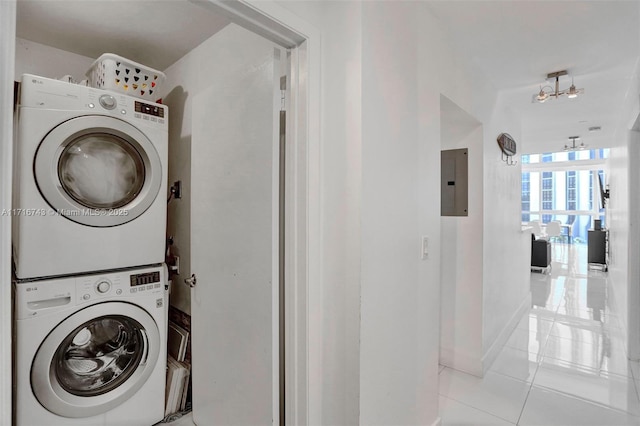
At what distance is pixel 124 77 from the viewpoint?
1994mm

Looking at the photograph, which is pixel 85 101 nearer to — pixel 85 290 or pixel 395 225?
pixel 85 290

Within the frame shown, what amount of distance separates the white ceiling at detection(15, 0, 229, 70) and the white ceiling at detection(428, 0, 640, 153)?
1.42m

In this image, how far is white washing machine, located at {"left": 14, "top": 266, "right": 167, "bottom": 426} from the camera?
158 centimetres

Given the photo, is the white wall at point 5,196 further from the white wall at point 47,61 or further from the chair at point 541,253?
the chair at point 541,253

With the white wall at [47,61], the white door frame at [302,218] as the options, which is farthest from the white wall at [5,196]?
the white wall at [47,61]

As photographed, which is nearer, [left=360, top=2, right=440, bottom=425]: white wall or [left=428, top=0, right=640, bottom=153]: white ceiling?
[left=360, top=2, right=440, bottom=425]: white wall

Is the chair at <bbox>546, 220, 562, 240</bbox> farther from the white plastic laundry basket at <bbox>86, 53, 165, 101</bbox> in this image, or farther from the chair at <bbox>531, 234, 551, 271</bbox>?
the white plastic laundry basket at <bbox>86, 53, 165, 101</bbox>

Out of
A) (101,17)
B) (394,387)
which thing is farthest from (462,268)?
(101,17)

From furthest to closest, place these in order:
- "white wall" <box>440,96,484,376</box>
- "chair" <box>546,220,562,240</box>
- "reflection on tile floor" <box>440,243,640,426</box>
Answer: "chair" <box>546,220,562,240</box> < "white wall" <box>440,96,484,376</box> < "reflection on tile floor" <box>440,243,640,426</box>

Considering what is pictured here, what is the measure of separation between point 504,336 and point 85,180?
11.8 ft

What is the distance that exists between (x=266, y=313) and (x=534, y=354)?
8.98ft

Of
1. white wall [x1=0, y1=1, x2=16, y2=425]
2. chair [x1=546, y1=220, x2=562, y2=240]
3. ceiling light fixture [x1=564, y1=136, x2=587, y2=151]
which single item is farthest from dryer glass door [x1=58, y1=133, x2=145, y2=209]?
chair [x1=546, y1=220, x2=562, y2=240]

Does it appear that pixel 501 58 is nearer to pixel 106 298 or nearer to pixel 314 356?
pixel 314 356

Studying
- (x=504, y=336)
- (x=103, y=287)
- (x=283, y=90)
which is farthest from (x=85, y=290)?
(x=504, y=336)
